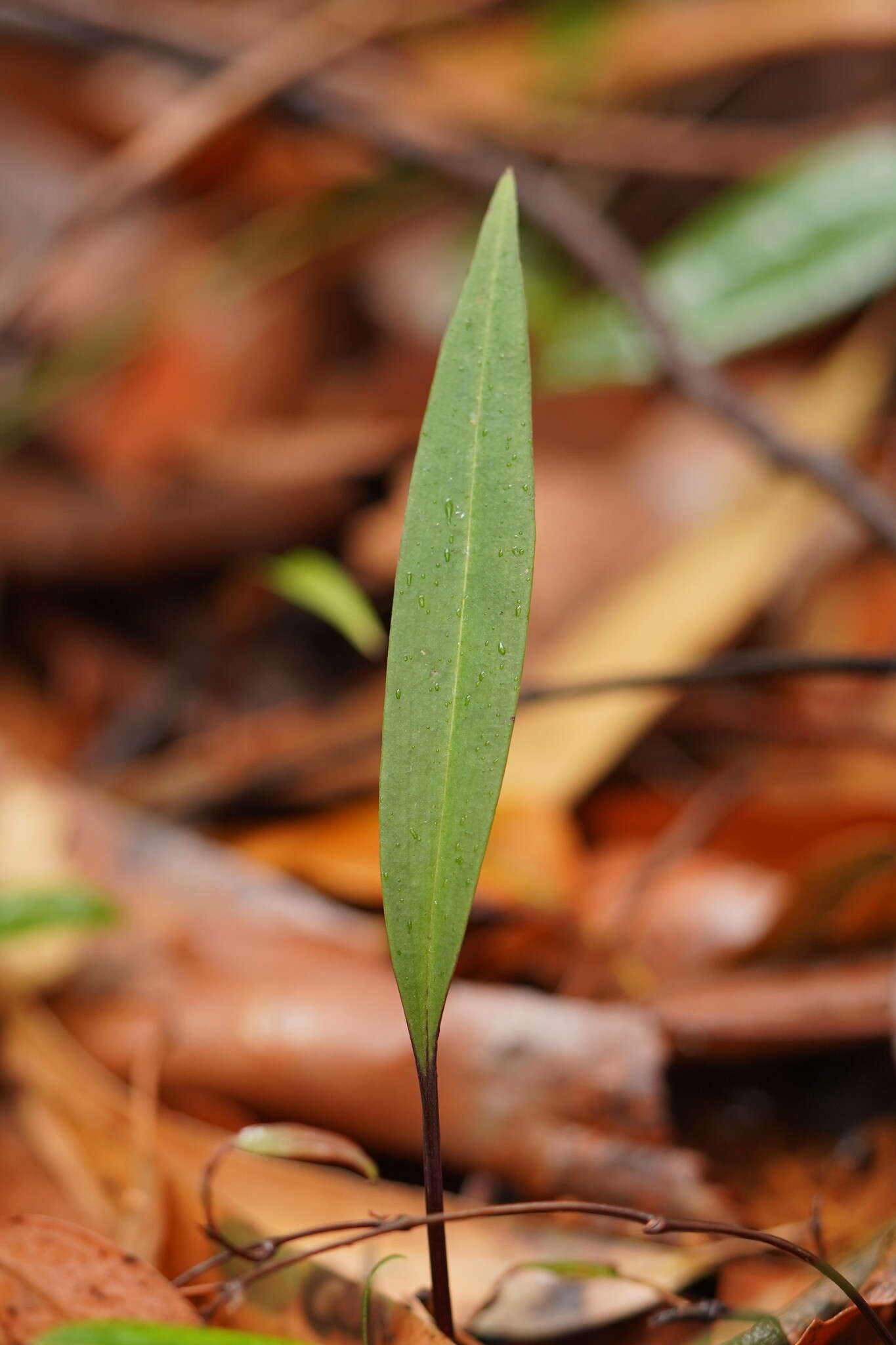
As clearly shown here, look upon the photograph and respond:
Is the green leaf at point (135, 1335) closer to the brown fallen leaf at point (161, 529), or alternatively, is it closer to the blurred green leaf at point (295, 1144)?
the blurred green leaf at point (295, 1144)

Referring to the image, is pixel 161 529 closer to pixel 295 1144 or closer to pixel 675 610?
pixel 675 610

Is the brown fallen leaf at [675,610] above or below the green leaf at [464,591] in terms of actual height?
above

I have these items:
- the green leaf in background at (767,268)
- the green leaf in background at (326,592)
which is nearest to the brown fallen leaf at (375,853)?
the green leaf in background at (326,592)

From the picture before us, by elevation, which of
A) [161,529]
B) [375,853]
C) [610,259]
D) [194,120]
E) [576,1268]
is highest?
[194,120]

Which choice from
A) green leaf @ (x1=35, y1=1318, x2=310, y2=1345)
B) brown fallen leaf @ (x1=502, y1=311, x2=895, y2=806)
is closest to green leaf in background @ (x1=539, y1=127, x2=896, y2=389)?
brown fallen leaf @ (x1=502, y1=311, x2=895, y2=806)

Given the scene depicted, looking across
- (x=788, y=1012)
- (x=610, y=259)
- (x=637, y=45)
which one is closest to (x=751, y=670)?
(x=788, y=1012)

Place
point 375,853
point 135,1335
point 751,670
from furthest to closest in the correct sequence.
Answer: point 375,853 < point 751,670 < point 135,1335
